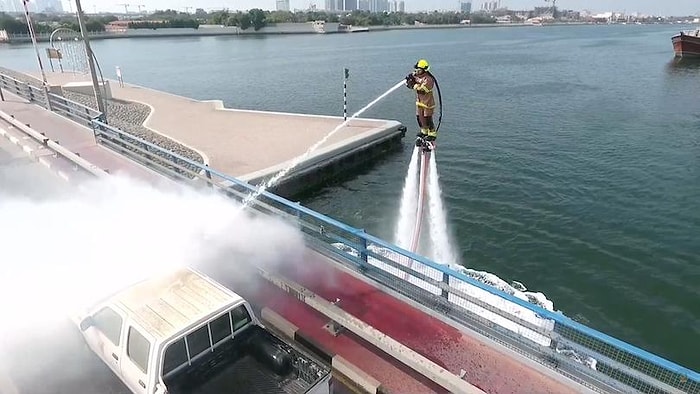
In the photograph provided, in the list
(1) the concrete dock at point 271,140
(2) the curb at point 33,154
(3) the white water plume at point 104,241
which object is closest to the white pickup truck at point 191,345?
(3) the white water plume at point 104,241

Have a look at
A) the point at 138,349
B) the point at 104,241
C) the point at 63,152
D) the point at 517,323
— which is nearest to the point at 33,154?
the point at 63,152

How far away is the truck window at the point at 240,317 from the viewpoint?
22.0 feet

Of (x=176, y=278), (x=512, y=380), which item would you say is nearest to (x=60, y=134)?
(x=176, y=278)

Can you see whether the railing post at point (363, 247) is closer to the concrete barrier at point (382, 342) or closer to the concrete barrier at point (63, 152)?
the concrete barrier at point (382, 342)

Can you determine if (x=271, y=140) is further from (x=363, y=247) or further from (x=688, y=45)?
(x=688, y=45)

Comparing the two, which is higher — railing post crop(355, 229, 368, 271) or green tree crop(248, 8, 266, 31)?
green tree crop(248, 8, 266, 31)

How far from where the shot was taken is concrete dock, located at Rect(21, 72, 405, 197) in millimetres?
22453

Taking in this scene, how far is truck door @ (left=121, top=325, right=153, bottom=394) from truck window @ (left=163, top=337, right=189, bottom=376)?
0.20 meters

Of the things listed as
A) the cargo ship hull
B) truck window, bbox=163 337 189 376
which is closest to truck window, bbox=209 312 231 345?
truck window, bbox=163 337 189 376

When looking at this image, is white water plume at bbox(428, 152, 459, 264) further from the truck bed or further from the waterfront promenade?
the truck bed

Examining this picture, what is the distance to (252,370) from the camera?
639 centimetres

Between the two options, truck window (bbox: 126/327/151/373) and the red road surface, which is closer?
truck window (bbox: 126/327/151/373)

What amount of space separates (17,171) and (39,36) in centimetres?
15270

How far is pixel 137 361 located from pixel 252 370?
159cm
